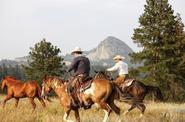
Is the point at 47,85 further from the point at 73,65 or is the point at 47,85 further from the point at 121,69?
the point at 121,69

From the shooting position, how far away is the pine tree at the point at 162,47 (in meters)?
45.2

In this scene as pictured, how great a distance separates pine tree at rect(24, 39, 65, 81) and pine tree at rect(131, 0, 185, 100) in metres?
14.5

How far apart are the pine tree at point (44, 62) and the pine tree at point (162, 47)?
14458mm

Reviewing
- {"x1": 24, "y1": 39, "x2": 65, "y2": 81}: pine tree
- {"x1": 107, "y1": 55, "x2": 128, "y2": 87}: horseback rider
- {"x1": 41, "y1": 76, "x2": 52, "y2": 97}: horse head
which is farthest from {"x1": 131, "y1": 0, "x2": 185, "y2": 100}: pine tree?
{"x1": 41, "y1": 76, "x2": 52, "y2": 97}: horse head

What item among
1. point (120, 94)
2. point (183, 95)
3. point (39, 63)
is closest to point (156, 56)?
point (183, 95)

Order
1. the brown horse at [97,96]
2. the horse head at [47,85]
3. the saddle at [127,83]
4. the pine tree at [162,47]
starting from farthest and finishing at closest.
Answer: the pine tree at [162,47], the saddle at [127,83], the horse head at [47,85], the brown horse at [97,96]

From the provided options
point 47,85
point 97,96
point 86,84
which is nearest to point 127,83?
point 47,85

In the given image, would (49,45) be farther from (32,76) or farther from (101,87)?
(101,87)

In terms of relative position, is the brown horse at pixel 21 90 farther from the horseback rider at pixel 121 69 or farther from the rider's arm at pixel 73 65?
the rider's arm at pixel 73 65

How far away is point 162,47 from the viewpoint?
149ft

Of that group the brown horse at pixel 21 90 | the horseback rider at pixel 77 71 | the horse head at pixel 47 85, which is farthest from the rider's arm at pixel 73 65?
the brown horse at pixel 21 90

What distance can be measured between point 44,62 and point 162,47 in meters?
20.6

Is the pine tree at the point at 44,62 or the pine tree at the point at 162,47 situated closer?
the pine tree at the point at 162,47

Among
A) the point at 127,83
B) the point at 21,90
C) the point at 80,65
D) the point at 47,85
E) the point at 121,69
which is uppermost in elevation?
the point at 80,65
